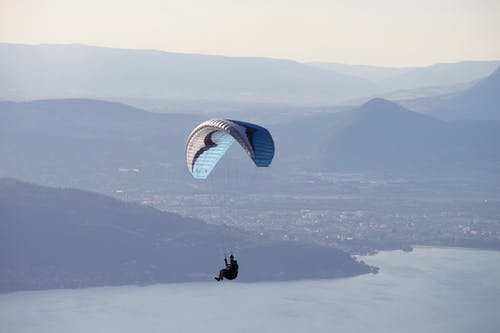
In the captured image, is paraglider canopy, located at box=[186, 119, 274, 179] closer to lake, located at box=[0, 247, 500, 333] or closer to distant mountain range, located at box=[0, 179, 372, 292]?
lake, located at box=[0, 247, 500, 333]

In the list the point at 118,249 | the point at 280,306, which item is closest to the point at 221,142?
the point at 280,306

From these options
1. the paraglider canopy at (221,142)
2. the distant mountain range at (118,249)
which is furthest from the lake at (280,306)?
the paraglider canopy at (221,142)

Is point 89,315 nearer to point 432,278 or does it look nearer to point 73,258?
point 73,258

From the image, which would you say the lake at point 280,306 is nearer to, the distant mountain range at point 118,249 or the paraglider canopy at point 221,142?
the distant mountain range at point 118,249

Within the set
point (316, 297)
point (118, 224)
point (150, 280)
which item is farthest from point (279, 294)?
point (118, 224)

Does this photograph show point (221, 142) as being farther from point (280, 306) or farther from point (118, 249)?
point (118, 249)
